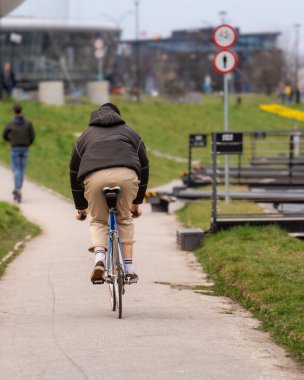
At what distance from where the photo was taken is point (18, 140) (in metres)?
22.8

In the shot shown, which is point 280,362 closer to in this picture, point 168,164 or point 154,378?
point 154,378

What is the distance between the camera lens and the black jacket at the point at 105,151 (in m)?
9.33

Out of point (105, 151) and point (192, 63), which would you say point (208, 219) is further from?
point (192, 63)

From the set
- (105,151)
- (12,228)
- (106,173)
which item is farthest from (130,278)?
(12,228)

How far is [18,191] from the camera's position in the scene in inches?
904

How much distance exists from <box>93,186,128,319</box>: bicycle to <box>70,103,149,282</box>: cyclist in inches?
2.4

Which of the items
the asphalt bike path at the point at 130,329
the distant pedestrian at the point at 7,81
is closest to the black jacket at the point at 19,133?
the asphalt bike path at the point at 130,329

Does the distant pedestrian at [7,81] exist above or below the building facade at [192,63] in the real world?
above

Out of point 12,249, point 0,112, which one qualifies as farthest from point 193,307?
point 0,112

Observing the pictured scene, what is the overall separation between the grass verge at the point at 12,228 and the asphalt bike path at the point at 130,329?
1928 mm

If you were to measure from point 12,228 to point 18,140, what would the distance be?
194 inches

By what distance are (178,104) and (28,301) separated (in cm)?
5210

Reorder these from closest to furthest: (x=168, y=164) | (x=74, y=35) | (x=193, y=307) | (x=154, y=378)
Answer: (x=154, y=378), (x=193, y=307), (x=168, y=164), (x=74, y=35)

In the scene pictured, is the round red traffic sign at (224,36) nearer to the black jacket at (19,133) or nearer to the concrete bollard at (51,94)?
the black jacket at (19,133)
